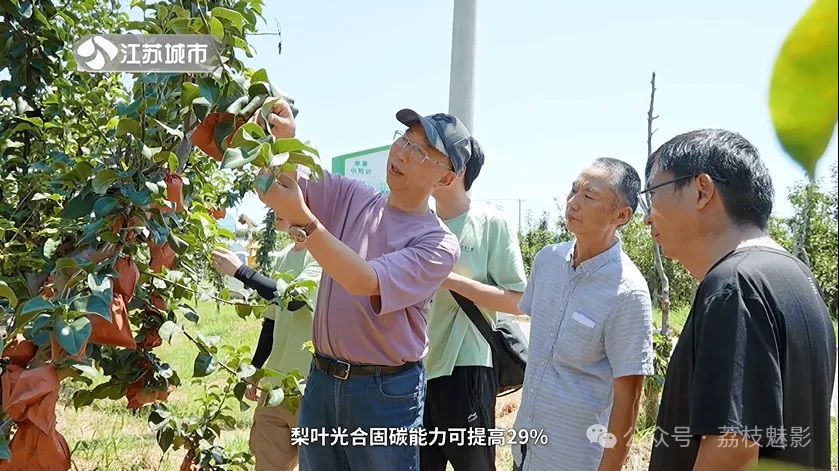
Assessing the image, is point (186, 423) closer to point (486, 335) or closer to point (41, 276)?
point (41, 276)

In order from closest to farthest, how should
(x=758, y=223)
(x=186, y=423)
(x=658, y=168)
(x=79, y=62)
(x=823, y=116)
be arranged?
(x=823, y=116)
(x=758, y=223)
(x=658, y=168)
(x=79, y=62)
(x=186, y=423)

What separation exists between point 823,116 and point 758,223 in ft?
4.41

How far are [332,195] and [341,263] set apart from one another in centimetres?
42

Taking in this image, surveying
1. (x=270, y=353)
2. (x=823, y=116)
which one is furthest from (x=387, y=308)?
(x=823, y=116)

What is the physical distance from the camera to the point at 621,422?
177cm

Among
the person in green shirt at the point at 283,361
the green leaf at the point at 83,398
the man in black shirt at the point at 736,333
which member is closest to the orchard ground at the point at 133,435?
the person in green shirt at the point at 283,361

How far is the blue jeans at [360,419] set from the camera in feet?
5.93

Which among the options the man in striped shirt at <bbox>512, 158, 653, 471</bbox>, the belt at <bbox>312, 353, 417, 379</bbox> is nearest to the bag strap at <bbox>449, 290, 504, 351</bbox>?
the man in striped shirt at <bbox>512, 158, 653, 471</bbox>

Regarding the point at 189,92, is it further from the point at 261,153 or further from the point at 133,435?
the point at 133,435

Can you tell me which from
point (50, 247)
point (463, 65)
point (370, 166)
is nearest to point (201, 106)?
point (50, 247)

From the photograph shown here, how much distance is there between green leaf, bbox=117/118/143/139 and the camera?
1.44 metres

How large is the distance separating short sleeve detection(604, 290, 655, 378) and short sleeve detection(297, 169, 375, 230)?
74cm

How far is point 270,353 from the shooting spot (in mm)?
2816

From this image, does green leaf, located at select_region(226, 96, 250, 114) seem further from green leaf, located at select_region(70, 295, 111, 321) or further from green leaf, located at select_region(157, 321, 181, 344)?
green leaf, located at select_region(157, 321, 181, 344)
